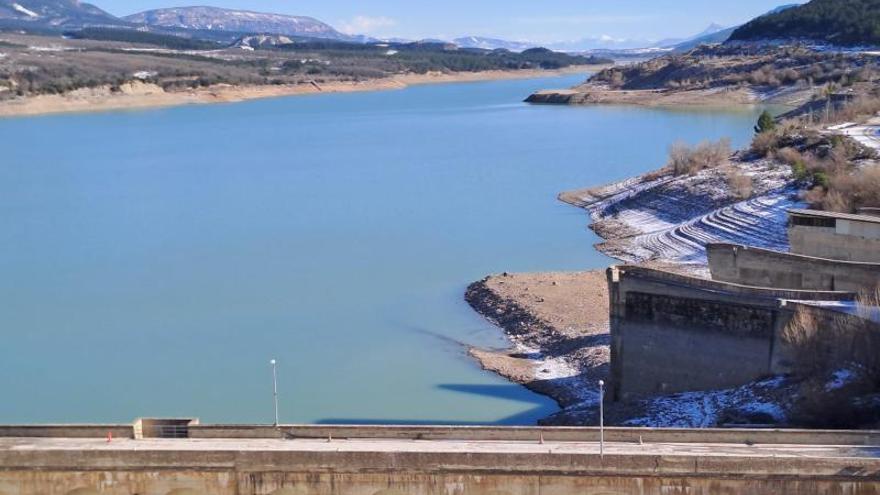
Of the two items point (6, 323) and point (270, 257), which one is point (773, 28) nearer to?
point (270, 257)

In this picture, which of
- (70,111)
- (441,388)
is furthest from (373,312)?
(70,111)

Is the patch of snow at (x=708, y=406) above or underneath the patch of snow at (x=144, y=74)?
underneath

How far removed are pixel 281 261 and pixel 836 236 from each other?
47.5 ft

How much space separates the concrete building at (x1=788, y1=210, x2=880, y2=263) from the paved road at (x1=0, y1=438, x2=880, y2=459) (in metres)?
8.69

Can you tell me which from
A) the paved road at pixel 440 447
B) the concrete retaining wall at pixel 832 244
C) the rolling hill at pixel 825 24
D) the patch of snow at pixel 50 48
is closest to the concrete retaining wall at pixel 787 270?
the concrete retaining wall at pixel 832 244

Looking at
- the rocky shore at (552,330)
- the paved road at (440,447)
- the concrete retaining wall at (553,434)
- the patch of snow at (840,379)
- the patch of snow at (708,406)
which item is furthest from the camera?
the rocky shore at (552,330)

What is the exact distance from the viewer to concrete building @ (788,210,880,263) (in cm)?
1867

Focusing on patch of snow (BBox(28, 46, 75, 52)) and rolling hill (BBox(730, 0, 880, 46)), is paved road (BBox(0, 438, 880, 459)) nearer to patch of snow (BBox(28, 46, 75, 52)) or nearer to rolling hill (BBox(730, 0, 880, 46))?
rolling hill (BBox(730, 0, 880, 46))

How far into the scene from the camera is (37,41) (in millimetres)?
134375

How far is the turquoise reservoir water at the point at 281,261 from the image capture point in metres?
18.2

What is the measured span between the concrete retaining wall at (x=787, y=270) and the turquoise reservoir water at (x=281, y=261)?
432cm

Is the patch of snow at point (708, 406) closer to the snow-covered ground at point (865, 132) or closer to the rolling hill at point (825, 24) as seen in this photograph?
the snow-covered ground at point (865, 132)

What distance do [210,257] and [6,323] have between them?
697 cm

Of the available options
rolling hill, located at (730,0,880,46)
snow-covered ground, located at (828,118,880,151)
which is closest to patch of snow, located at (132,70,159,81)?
rolling hill, located at (730,0,880,46)
